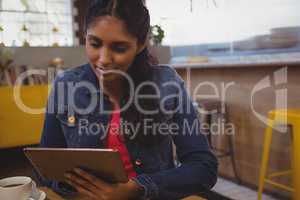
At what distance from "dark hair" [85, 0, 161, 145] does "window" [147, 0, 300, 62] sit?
6.02 ft

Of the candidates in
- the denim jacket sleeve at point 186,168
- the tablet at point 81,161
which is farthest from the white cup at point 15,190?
the denim jacket sleeve at point 186,168

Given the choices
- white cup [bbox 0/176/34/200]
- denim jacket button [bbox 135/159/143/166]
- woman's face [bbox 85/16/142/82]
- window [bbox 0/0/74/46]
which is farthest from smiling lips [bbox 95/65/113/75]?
window [bbox 0/0/74/46]

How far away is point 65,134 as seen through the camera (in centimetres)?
137

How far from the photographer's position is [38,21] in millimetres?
4051

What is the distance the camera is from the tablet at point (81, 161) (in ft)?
2.97

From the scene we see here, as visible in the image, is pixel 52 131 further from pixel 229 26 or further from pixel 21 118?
pixel 229 26

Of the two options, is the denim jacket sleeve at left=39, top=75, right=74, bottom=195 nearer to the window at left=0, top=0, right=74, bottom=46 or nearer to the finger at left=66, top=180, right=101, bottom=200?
the finger at left=66, top=180, right=101, bottom=200

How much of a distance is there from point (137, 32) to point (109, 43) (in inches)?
4.5

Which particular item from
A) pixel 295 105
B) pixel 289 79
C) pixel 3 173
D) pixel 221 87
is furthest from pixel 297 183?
pixel 3 173

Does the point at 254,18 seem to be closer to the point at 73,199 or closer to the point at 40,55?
the point at 40,55

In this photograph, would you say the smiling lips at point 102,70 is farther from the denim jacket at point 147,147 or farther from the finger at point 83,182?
the finger at point 83,182

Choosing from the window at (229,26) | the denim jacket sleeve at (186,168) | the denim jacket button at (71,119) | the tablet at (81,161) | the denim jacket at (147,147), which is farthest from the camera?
the window at (229,26)

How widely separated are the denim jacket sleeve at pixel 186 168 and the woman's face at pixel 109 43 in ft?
1.00

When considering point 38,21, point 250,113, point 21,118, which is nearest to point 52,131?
point 21,118
